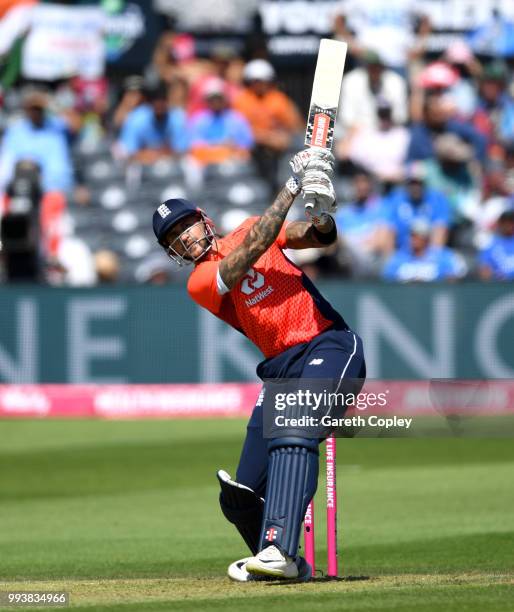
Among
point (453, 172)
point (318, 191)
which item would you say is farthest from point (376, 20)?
point (318, 191)

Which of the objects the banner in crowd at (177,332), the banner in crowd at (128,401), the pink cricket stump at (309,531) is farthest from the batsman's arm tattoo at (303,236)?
the banner in crowd at (128,401)

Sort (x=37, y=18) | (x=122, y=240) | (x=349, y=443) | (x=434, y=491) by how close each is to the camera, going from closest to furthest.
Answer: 1. (x=434, y=491)
2. (x=349, y=443)
3. (x=122, y=240)
4. (x=37, y=18)

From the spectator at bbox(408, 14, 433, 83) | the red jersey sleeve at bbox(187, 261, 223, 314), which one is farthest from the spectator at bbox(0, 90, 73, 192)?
the red jersey sleeve at bbox(187, 261, 223, 314)

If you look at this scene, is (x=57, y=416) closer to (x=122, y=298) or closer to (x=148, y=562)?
(x=122, y=298)

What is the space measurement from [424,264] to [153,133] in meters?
3.85

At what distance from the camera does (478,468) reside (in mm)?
11500

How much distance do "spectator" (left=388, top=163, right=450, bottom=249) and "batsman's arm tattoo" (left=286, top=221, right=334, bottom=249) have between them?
959 centimetres

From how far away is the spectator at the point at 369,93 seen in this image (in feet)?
57.7

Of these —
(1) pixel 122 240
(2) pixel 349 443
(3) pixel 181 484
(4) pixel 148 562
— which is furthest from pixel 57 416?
(4) pixel 148 562

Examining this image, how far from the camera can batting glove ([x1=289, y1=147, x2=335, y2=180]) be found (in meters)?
5.91

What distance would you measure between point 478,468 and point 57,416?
5.65 meters
